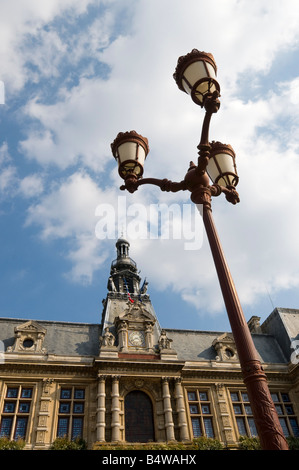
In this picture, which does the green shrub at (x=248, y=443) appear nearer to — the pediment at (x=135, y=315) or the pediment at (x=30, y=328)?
the pediment at (x=135, y=315)

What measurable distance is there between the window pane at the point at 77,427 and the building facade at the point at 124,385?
0.06 m

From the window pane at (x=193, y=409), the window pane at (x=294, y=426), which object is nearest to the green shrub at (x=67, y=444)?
the window pane at (x=193, y=409)

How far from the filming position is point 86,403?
23.8 meters

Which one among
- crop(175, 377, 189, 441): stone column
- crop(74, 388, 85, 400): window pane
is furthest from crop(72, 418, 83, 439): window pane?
crop(175, 377, 189, 441): stone column

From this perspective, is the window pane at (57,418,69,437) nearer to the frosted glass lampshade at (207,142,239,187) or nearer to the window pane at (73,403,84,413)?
the window pane at (73,403,84,413)

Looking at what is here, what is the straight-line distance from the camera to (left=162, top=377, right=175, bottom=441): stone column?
2226 cm

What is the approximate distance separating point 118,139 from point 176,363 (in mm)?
20664

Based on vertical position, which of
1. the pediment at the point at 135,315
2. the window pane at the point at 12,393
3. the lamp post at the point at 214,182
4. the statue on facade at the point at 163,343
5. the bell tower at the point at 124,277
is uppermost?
the bell tower at the point at 124,277

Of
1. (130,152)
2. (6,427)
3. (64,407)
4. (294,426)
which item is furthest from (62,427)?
(130,152)

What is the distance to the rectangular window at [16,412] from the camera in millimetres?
21719

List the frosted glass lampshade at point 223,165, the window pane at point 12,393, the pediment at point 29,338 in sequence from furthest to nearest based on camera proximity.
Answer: the pediment at point 29,338
the window pane at point 12,393
the frosted glass lampshade at point 223,165
